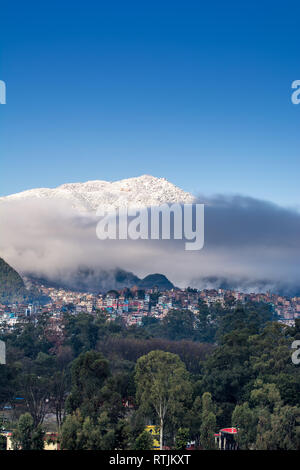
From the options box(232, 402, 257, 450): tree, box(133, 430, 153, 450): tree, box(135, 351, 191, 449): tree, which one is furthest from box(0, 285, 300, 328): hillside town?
box(133, 430, 153, 450): tree

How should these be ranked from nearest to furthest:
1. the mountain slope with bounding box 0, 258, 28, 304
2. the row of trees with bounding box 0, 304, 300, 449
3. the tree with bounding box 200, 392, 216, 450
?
1. the row of trees with bounding box 0, 304, 300, 449
2. the tree with bounding box 200, 392, 216, 450
3. the mountain slope with bounding box 0, 258, 28, 304

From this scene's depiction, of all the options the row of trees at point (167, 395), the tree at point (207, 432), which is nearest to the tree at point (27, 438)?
the row of trees at point (167, 395)


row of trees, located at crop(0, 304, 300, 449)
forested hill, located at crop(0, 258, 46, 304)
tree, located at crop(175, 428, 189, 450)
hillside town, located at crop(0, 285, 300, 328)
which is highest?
forested hill, located at crop(0, 258, 46, 304)

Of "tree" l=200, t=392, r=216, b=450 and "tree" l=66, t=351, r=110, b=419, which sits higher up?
"tree" l=66, t=351, r=110, b=419

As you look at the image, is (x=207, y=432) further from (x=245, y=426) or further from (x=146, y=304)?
(x=146, y=304)

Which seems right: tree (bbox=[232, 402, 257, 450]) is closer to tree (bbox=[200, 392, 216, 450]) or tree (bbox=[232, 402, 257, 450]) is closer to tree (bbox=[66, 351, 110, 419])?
tree (bbox=[200, 392, 216, 450])
